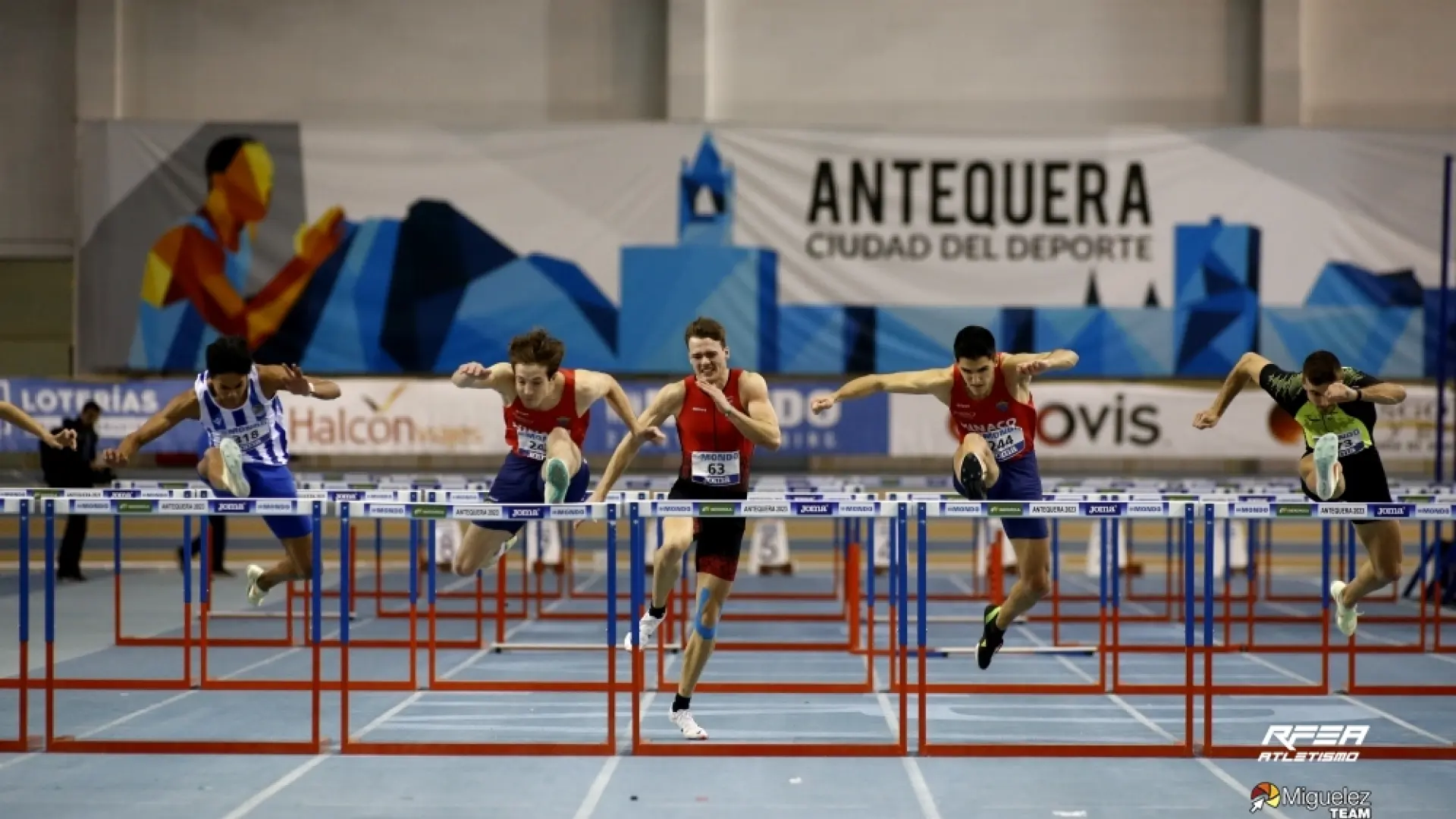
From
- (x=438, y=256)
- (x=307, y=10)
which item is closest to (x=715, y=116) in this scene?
(x=438, y=256)

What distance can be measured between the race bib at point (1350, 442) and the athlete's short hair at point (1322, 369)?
0.65m

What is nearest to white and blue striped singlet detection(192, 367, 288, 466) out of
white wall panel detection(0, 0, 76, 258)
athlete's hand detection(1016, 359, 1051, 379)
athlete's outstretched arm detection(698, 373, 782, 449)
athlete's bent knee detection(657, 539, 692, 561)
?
athlete's bent knee detection(657, 539, 692, 561)

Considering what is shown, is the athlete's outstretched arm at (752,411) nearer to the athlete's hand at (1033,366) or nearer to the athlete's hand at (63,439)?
the athlete's hand at (1033,366)

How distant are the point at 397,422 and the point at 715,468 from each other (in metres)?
13.8

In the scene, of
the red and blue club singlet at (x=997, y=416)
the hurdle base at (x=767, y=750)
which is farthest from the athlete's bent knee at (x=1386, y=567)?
the hurdle base at (x=767, y=750)

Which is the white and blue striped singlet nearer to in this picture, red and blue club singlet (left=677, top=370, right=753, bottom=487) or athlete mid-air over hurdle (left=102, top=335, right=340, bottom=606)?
athlete mid-air over hurdle (left=102, top=335, right=340, bottom=606)

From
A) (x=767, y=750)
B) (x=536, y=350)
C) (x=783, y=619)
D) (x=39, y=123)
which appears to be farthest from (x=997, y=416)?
(x=39, y=123)

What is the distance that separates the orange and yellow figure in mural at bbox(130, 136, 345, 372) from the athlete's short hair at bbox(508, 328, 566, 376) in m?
13.6

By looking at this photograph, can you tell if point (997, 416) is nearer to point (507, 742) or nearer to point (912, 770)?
point (912, 770)

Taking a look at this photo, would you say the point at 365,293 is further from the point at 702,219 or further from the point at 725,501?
the point at 725,501

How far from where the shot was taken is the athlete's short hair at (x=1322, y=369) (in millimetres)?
9422

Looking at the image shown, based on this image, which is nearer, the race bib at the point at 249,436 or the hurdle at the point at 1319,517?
the hurdle at the point at 1319,517

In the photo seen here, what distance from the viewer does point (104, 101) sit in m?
22.9

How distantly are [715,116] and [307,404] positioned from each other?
7233 mm
